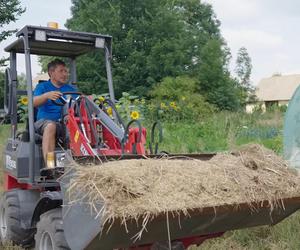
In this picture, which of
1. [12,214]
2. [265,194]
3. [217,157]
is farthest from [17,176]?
[265,194]

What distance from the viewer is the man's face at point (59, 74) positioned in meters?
5.60

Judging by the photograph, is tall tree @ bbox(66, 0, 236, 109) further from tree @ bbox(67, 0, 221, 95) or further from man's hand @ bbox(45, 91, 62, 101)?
man's hand @ bbox(45, 91, 62, 101)

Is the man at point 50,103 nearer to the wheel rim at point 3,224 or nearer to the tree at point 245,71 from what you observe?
the wheel rim at point 3,224

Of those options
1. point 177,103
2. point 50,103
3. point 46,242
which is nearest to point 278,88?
point 177,103

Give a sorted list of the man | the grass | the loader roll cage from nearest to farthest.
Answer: the man < the loader roll cage < the grass

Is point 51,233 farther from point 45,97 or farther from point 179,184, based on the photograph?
point 45,97

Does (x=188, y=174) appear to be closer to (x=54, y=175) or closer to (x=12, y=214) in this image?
(x=54, y=175)

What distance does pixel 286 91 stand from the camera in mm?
59062

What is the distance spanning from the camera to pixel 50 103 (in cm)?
530

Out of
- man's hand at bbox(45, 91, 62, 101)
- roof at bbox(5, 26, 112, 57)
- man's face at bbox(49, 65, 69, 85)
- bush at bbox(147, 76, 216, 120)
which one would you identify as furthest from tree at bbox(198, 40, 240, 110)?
man's hand at bbox(45, 91, 62, 101)

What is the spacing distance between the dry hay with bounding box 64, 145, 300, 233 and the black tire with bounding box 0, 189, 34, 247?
1.77 metres

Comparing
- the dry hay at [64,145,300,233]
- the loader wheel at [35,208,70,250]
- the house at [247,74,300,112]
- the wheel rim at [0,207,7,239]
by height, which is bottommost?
the wheel rim at [0,207,7,239]

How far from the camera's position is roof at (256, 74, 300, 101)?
58344 millimetres

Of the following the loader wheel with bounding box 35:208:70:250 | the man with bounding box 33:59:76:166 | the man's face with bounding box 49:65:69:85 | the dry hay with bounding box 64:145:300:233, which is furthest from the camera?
the man's face with bounding box 49:65:69:85
